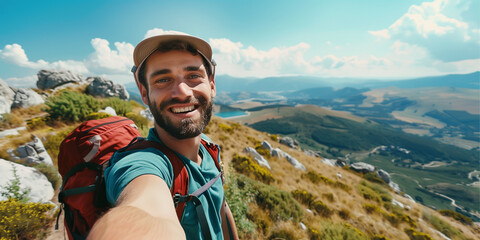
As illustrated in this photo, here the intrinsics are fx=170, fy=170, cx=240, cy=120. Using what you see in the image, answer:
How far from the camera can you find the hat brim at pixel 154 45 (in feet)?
5.72

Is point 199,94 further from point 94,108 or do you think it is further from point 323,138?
point 323,138

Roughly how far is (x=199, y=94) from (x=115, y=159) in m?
1.00

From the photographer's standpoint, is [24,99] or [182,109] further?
[24,99]

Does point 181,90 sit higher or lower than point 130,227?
higher

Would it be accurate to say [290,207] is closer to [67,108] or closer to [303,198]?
[303,198]

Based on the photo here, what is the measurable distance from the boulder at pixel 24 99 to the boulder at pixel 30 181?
1265 centimetres

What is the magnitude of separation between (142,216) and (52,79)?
3203 cm

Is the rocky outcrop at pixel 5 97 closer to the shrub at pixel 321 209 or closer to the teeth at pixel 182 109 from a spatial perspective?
the teeth at pixel 182 109

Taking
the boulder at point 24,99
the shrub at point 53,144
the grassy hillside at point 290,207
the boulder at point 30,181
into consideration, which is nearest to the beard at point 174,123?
the grassy hillside at point 290,207

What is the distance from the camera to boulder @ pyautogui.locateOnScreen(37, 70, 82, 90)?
21.8 metres

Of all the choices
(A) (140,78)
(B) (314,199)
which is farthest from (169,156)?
→ (B) (314,199)


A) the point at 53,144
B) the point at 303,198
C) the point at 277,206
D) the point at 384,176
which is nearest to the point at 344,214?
the point at 303,198

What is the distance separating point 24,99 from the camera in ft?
41.7

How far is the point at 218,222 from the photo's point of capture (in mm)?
1698
